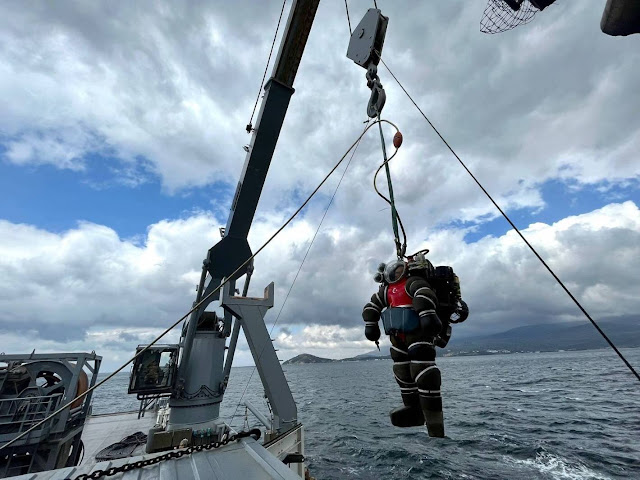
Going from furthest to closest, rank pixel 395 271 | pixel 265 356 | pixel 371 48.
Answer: pixel 265 356 → pixel 371 48 → pixel 395 271

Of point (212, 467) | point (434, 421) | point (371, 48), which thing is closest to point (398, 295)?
point (434, 421)

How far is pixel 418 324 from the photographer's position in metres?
3.34

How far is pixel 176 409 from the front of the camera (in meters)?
10.5

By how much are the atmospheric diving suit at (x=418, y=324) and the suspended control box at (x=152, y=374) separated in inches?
396

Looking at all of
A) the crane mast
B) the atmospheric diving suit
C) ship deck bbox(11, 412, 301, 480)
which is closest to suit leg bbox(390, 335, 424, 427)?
the atmospheric diving suit

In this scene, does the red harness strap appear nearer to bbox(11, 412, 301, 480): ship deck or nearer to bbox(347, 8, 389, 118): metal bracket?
bbox(11, 412, 301, 480): ship deck

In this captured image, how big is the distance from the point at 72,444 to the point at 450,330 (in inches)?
543

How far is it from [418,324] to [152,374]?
A: 436 inches

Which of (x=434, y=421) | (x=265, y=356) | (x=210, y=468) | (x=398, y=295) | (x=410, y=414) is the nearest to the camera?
(x=210, y=468)

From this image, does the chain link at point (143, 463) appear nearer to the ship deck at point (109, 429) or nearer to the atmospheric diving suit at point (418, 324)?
the atmospheric diving suit at point (418, 324)

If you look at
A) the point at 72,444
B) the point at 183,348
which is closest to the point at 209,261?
the point at 183,348

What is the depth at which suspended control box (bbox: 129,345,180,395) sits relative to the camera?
10445 mm

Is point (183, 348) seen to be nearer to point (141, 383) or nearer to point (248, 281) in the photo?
point (141, 383)

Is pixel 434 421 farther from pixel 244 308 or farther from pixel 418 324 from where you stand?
pixel 244 308
